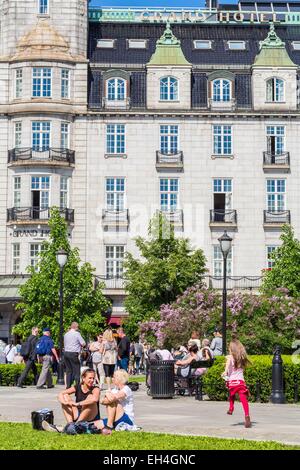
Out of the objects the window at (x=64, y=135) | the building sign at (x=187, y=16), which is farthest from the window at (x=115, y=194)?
the building sign at (x=187, y=16)

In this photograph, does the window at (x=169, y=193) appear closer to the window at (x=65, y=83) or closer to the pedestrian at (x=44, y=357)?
the window at (x=65, y=83)

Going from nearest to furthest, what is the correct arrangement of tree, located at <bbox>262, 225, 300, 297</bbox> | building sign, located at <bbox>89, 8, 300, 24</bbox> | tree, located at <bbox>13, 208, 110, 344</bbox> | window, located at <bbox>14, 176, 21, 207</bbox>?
tree, located at <bbox>13, 208, 110, 344</bbox>
tree, located at <bbox>262, 225, 300, 297</bbox>
window, located at <bbox>14, 176, 21, 207</bbox>
building sign, located at <bbox>89, 8, 300, 24</bbox>

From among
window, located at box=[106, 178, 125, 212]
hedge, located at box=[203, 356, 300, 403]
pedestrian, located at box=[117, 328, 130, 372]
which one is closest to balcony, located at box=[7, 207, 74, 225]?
window, located at box=[106, 178, 125, 212]

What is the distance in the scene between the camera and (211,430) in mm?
20688

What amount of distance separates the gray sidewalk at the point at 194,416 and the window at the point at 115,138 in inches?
1211

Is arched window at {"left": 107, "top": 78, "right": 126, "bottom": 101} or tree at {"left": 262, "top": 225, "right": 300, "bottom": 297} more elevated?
arched window at {"left": 107, "top": 78, "right": 126, "bottom": 101}

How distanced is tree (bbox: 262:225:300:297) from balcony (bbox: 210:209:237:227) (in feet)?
12.3

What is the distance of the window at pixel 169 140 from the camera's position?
61.3 m

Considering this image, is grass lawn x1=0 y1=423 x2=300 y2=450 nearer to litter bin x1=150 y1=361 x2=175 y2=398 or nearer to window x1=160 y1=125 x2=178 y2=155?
litter bin x1=150 y1=361 x2=175 y2=398

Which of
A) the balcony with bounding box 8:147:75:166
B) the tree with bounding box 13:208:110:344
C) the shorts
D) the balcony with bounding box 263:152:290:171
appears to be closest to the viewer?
the shorts

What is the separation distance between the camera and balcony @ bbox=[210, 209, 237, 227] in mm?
60688

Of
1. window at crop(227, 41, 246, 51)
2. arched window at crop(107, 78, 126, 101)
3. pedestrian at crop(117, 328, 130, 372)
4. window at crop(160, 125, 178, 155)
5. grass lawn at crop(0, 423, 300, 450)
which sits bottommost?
grass lawn at crop(0, 423, 300, 450)

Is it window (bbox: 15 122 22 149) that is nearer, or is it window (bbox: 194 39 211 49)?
window (bbox: 15 122 22 149)
